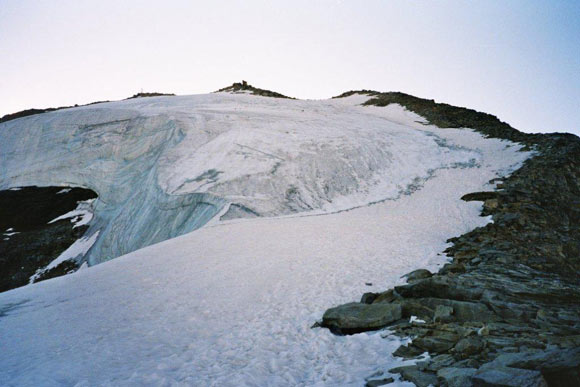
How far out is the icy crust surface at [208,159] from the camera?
21.2 m

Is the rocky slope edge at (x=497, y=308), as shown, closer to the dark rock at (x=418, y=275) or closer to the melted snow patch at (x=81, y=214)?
the dark rock at (x=418, y=275)

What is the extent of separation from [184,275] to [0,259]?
63.9 feet

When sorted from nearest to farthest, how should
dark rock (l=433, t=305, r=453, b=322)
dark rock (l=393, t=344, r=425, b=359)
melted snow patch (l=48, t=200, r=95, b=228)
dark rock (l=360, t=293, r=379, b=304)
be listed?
dark rock (l=393, t=344, r=425, b=359)
dark rock (l=433, t=305, r=453, b=322)
dark rock (l=360, t=293, r=379, b=304)
melted snow patch (l=48, t=200, r=95, b=228)

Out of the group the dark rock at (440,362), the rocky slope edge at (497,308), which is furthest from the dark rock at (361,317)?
the dark rock at (440,362)

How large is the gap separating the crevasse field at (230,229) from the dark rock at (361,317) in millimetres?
296

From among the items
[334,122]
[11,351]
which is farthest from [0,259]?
[334,122]

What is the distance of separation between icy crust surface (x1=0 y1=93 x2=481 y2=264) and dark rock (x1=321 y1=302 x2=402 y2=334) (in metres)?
11.2

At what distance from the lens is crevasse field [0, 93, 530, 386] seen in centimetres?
697

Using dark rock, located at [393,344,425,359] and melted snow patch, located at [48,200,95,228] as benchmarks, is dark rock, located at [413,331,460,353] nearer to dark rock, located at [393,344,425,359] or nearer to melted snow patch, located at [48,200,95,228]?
dark rock, located at [393,344,425,359]

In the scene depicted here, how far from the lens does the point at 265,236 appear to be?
1570cm

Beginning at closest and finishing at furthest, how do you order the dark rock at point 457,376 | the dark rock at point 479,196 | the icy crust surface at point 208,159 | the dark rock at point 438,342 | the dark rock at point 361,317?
the dark rock at point 457,376 → the dark rock at point 438,342 → the dark rock at point 361,317 → the dark rock at point 479,196 → the icy crust surface at point 208,159

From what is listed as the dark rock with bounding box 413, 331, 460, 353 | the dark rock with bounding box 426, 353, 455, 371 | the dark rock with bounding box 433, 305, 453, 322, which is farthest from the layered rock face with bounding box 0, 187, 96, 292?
the dark rock with bounding box 426, 353, 455, 371

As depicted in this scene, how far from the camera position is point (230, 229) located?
16.7 meters

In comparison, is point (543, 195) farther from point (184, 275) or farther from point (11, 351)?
point (11, 351)
